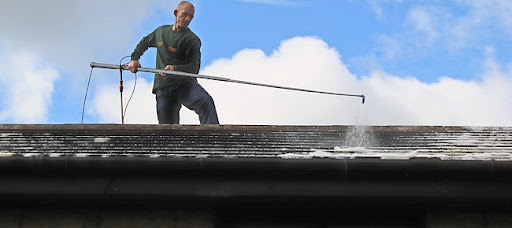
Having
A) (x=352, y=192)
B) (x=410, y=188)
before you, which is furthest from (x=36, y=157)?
(x=410, y=188)

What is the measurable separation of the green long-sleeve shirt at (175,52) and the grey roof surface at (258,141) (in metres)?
3.38

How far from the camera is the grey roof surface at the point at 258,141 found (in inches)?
317

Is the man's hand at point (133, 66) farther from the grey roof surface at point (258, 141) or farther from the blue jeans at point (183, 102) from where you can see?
the grey roof surface at point (258, 141)

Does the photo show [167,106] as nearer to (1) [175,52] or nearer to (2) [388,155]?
(1) [175,52]

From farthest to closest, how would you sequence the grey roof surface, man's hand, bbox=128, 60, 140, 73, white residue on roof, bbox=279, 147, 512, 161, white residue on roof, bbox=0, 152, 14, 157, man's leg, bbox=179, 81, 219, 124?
man's hand, bbox=128, 60, 140, 73, man's leg, bbox=179, 81, 219, 124, the grey roof surface, white residue on roof, bbox=0, 152, 14, 157, white residue on roof, bbox=279, 147, 512, 161

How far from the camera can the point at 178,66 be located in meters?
12.7

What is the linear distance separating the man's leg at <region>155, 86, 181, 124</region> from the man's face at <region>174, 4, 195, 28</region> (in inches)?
38.8

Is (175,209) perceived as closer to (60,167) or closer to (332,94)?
(60,167)

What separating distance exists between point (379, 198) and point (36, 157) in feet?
9.99

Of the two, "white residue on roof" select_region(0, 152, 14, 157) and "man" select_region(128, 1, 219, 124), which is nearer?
"white residue on roof" select_region(0, 152, 14, 157)

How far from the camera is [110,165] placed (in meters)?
7.72

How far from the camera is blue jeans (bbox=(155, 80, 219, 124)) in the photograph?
12539mm

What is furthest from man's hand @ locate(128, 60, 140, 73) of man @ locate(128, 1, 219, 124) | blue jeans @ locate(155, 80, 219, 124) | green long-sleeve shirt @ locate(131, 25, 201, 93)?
blue jeans @ locate(155, 80, 219, 124)

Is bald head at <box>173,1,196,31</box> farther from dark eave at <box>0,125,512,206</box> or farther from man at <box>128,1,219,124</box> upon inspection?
dark eave at <box>0,125,512,206</box>
